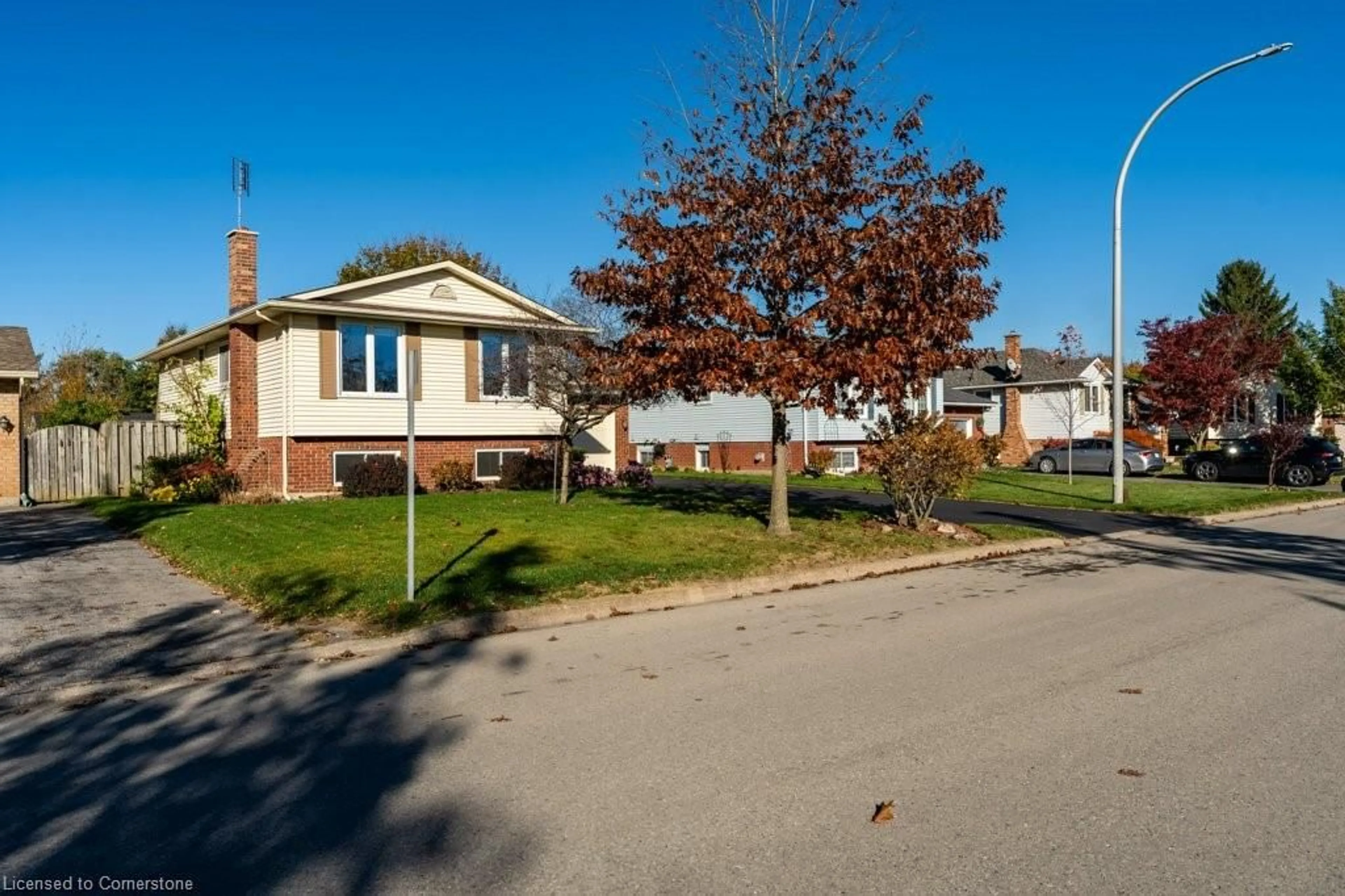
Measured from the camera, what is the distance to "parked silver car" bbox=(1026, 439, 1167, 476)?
126 feet

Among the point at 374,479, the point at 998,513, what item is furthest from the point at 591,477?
the point at 998,513

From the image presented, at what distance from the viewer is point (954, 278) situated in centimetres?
1384

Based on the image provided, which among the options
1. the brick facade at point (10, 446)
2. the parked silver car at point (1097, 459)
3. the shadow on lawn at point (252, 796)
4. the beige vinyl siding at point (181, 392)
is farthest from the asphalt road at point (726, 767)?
the parked silver car at point (1097, 459)

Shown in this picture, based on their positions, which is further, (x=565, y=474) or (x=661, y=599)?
(x=565, y=474)

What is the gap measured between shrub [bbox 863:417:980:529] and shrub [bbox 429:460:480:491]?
1022cm

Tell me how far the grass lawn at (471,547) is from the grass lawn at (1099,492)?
24.1ft

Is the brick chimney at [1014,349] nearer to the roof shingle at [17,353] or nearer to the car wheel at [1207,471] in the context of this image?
the car wheel at [1207,471]

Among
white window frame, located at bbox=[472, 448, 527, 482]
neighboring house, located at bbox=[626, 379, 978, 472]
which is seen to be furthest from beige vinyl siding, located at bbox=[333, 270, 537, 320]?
neighboring house, located at bbox=[626, 379, 978, 472]

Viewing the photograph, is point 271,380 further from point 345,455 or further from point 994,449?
point 994,449

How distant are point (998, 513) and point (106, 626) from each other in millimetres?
17045

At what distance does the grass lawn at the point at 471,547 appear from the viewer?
10078 millimetres

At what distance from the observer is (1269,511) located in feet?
78.1

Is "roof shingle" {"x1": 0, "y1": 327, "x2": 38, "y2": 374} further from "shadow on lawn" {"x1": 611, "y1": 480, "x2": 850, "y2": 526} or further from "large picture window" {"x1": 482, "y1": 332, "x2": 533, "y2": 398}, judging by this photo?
"shadow on lawn" {"x1": 611, "y1": 480, "x2": 850, "y2": 526}

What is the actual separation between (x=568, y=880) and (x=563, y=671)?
3.70 metres
